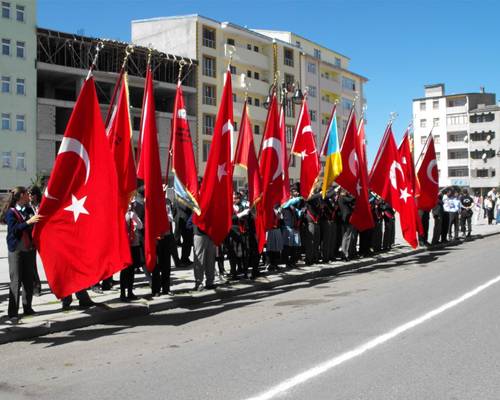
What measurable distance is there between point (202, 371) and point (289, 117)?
5962 cm

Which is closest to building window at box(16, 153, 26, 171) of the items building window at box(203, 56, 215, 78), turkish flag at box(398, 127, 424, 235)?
building window at box(203, 56, 215, 78)

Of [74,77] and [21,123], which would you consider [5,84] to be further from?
[74,77]

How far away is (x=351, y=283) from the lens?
1170cm

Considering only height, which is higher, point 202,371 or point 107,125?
point 107,125

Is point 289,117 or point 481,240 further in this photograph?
point 289,117

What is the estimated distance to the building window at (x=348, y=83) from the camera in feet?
244

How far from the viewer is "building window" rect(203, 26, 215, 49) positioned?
55.2 meters

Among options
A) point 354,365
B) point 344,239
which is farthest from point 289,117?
point 354,365

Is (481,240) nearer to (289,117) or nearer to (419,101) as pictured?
(289,117)

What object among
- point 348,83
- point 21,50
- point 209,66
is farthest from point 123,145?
point 348,83

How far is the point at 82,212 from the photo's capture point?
782cm

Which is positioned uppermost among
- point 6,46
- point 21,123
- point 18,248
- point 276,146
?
point 6,46

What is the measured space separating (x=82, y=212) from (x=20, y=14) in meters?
42.5

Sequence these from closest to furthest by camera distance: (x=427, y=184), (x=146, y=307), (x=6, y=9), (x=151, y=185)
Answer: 1. (x=146, y=307)
2. (x=151, y=185)
3. (x=427, y=184)
4. (x=6, y=9)
